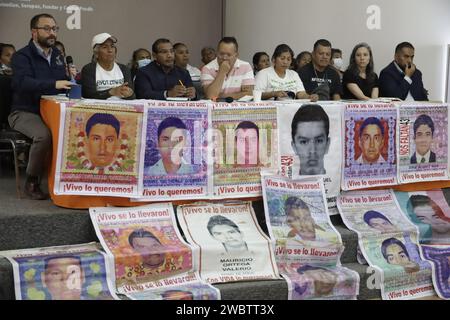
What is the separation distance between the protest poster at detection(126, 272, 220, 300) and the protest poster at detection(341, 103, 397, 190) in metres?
1.20

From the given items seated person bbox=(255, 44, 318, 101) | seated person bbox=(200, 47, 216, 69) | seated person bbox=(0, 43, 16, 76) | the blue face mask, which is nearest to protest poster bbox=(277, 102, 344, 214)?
seated person bbox=(255, 44, 318, 101)

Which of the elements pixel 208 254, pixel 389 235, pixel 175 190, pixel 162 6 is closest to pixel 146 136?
pixel 175 190

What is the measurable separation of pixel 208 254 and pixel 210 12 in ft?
19.8

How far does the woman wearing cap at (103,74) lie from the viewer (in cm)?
490

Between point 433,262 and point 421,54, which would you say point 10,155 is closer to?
point 433,262

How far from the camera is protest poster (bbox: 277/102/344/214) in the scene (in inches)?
173

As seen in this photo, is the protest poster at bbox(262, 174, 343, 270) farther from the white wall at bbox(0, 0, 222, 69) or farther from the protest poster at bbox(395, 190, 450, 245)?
the white wall at bbox(0, 0, 222, 69)

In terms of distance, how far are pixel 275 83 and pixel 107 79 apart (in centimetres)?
129

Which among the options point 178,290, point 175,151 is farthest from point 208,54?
point 178,290

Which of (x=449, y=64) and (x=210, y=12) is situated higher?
(x=210, y=12)

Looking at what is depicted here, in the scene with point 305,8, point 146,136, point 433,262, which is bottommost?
point 433,262

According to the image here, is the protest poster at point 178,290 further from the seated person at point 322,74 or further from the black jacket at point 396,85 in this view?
the black jacket at point 396,85

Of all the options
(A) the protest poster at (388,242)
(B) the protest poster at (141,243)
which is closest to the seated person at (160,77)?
(B) the protest poster at (141,243)

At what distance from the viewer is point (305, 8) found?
8.59m
